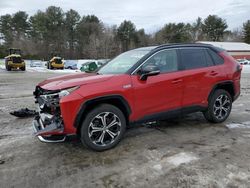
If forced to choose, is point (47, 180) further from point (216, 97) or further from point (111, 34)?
point (111, 34)

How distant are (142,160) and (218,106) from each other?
260 centimetres

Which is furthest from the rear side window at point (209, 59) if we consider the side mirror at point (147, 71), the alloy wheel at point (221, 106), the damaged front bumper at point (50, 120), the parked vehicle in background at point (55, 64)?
the parked vehicle in background at point (55, 64)

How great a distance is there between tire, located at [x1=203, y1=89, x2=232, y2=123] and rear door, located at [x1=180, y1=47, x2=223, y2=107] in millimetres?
219

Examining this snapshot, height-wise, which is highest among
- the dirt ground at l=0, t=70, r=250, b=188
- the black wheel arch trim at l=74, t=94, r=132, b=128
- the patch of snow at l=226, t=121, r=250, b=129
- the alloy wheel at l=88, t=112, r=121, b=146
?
the black wheel arch trim at l=74, t=94, r=132, b=128

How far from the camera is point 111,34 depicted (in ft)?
233

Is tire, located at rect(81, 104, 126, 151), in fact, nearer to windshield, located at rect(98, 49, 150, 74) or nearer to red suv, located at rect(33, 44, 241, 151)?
red suv, located at rect(33, 44, 241, 151)

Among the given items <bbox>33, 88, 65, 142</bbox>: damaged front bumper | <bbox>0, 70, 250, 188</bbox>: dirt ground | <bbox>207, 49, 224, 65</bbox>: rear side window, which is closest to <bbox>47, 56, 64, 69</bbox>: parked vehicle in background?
<bbox>0, 70, 250, 188</bbox>: dirt ground

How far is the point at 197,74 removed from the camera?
16.9 ft

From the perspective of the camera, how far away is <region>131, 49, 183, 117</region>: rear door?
4449 mm

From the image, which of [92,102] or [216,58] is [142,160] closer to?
[92,102]

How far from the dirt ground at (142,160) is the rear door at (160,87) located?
0.60 m

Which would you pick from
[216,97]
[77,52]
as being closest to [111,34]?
[77,52]

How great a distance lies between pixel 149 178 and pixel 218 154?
134 cm

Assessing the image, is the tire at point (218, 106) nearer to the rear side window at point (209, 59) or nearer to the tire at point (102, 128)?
the rear side window at point (209, 59)
